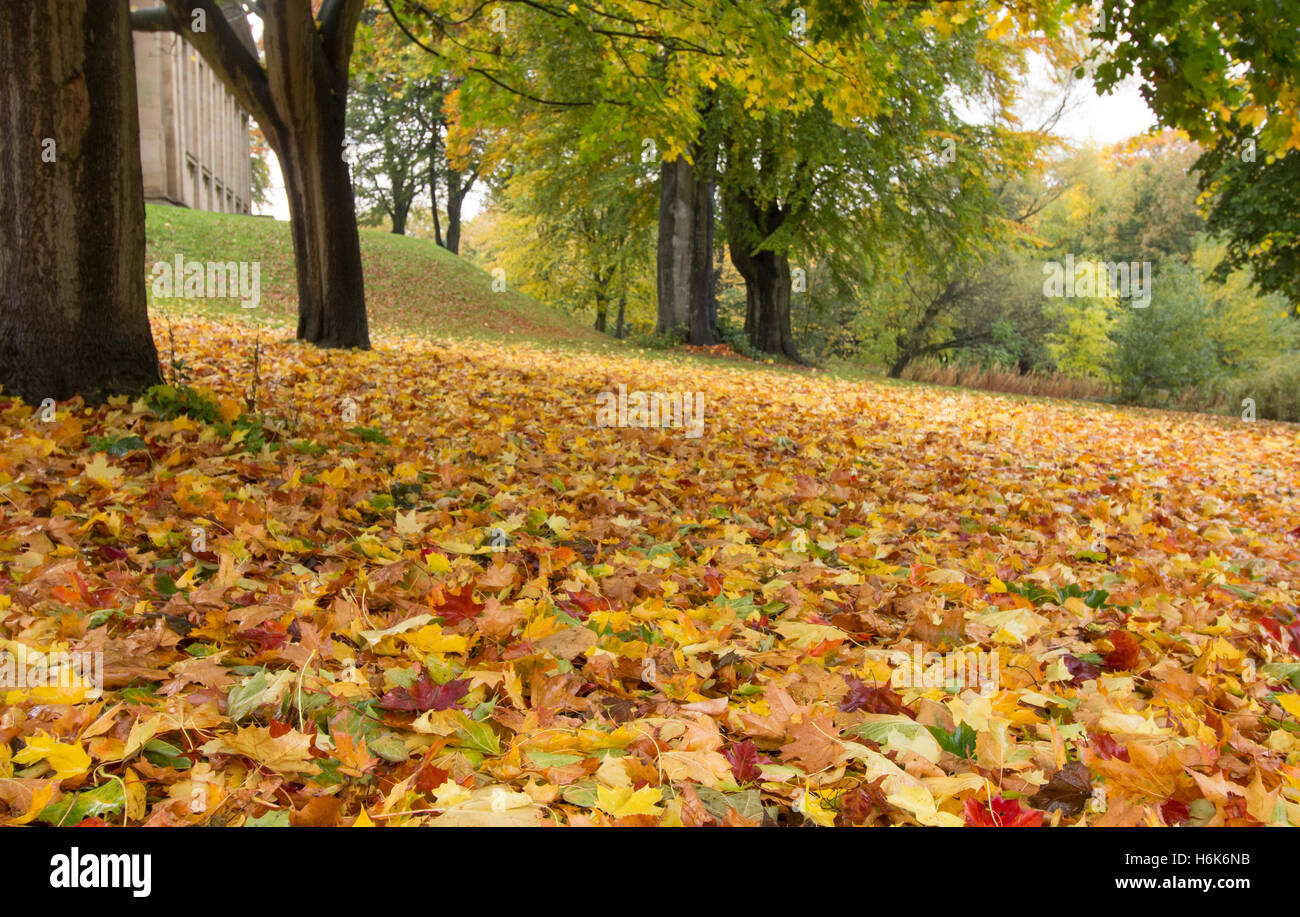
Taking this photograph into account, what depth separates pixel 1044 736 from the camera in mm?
2102

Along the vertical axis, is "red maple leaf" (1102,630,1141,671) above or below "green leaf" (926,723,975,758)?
below

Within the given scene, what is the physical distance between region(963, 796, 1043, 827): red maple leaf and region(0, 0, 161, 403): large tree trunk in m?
5.17

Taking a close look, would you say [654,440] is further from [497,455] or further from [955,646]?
[955,646]

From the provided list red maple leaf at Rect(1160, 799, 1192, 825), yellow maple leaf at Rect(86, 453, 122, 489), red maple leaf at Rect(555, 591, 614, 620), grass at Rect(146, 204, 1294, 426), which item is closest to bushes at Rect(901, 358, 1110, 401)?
grass at Rect(146, 204, 1294, 426)

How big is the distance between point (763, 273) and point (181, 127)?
1817 centimetres

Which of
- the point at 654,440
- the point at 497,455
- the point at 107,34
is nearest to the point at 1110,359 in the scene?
the point at 654,440

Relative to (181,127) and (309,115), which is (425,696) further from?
(181,127)

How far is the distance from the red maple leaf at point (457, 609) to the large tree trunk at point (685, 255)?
1673 cm

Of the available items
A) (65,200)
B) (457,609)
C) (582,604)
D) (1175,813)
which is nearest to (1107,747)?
(1175,813)

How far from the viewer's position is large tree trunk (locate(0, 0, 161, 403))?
4676 mm

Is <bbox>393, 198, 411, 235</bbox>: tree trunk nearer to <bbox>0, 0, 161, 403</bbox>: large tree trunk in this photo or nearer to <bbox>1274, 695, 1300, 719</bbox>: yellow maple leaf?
<bbox>0, 0, 161, 403</bbox>: large tree trunk

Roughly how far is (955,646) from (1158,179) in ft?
139

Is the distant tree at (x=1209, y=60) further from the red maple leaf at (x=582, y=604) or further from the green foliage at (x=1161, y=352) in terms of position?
the green foliage at (x=1161, y=352)

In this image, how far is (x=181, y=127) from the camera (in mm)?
24984
